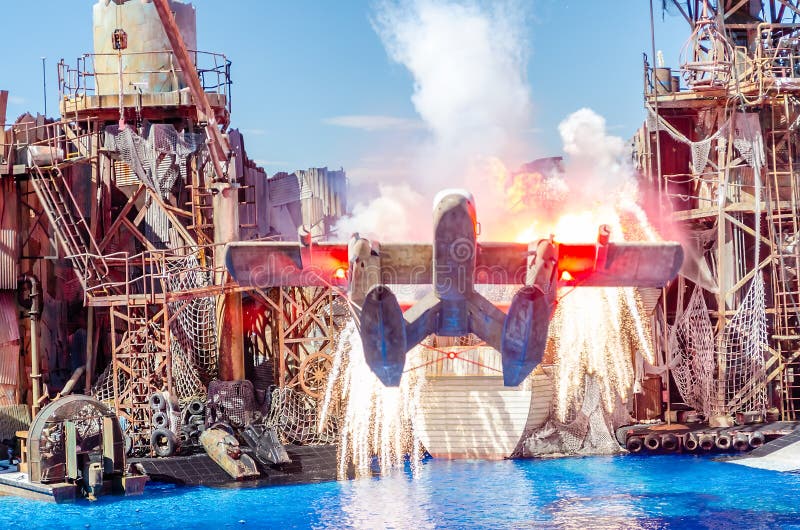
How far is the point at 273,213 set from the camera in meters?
56.1

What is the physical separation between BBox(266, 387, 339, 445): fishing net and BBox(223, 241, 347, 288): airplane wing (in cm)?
1665

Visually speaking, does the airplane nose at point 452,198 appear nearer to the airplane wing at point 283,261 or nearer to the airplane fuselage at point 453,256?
the airplane fuselage at point 453,256

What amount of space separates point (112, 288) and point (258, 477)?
9.95m

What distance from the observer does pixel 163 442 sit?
4584 cm

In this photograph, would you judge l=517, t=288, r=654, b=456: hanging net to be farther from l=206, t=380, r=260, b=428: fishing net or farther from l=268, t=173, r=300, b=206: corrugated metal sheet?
l=268, t=173, r=300, b=206: corrugated metal sheet

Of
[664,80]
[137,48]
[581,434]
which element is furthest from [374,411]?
[137,48]

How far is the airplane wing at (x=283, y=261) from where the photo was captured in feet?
107

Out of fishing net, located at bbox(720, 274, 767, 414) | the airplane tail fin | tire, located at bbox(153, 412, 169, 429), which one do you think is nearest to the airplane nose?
the airplane tail fin

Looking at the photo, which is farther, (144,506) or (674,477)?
(674,477)

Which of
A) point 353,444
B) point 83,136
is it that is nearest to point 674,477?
point 353,444

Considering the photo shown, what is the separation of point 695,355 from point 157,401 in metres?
19.6

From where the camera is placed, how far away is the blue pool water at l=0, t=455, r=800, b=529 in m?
38.3

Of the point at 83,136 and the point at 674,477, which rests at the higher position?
the point at 83,136

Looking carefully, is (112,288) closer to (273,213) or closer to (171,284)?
→ (171,284)
